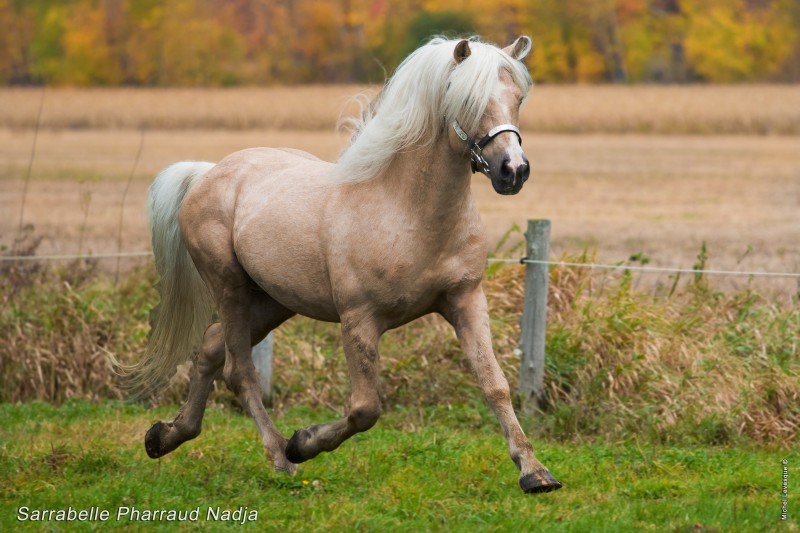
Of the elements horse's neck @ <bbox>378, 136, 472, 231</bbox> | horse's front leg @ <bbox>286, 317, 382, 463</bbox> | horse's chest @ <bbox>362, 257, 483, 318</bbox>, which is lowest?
horse's front leg @ <bbox>286, 317, 382, 463</bbox>

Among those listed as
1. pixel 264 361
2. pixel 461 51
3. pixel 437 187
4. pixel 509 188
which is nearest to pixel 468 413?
pixel 264 361

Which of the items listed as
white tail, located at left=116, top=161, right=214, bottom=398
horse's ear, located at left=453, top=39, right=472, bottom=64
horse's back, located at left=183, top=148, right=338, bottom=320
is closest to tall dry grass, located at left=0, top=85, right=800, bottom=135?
white tail, located at left=116, top=161, right=214, bottom=398

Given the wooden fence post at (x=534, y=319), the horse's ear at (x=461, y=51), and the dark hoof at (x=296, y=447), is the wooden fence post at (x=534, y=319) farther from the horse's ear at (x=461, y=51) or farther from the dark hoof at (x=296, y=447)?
the horse's ear at (x=461, y=51)

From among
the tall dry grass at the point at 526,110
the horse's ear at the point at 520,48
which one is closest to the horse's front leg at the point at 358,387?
the horse's ear at the point at 520,48

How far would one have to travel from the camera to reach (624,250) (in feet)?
47.3

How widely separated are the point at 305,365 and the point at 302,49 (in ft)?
146

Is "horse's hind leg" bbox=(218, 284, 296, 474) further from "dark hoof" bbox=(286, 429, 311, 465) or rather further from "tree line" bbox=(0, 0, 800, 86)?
"tree line" bbox=(0, 0, 800, 86)

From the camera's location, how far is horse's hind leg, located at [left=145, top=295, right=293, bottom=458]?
6.07 meters

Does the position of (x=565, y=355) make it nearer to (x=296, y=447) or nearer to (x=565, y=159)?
(x=296, y=447)

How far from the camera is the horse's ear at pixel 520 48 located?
5180 mm

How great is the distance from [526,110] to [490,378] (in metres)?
31.2

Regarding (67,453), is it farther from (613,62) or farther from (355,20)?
(613,62)

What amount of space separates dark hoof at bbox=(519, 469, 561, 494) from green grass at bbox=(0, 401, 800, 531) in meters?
0.10

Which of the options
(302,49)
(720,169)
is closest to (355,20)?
(302,49)
